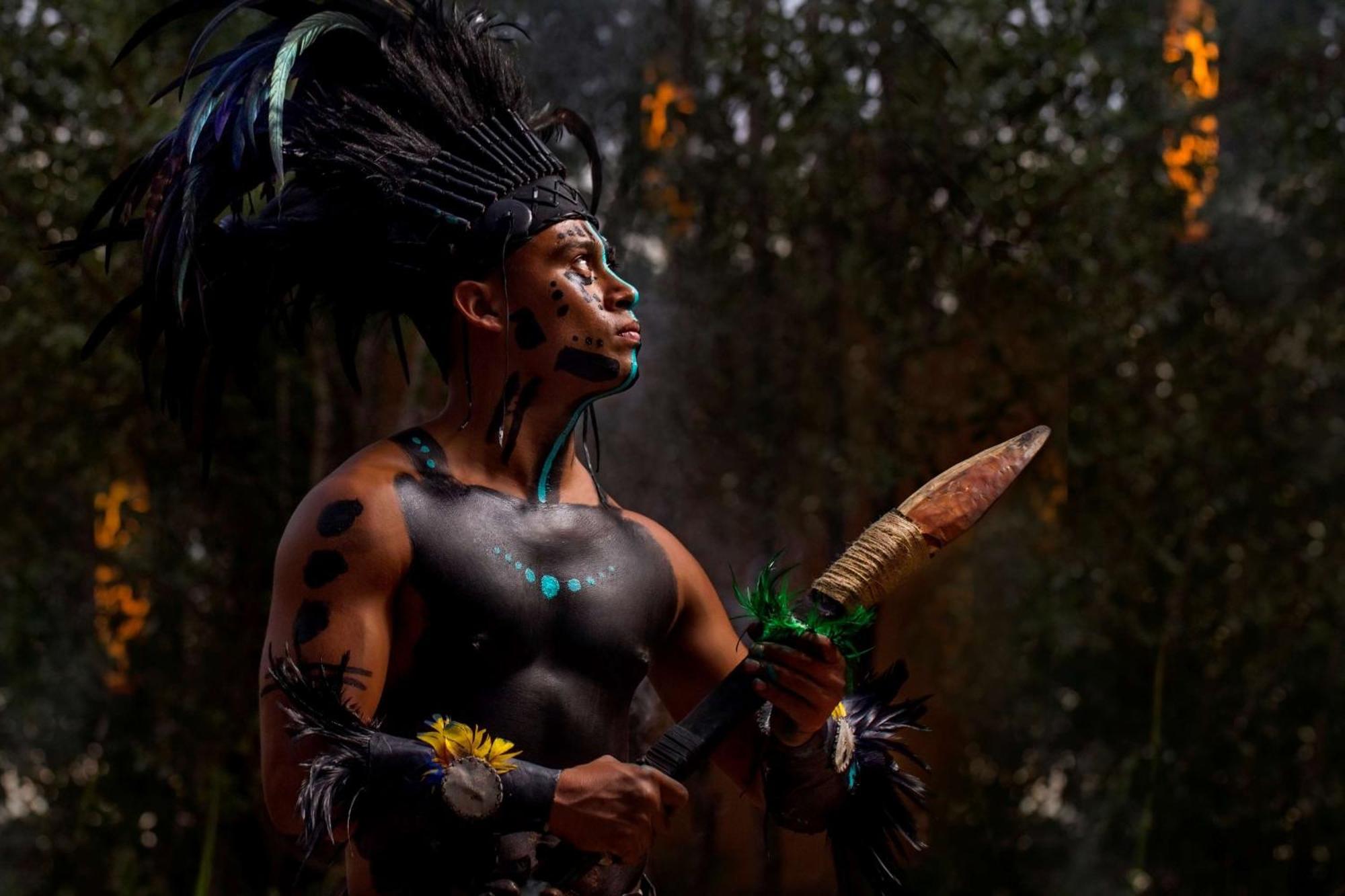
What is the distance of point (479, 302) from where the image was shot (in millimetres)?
2834

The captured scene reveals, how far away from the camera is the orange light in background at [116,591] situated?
246 inches

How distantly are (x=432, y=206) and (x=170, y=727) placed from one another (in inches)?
164

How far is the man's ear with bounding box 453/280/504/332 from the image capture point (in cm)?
283

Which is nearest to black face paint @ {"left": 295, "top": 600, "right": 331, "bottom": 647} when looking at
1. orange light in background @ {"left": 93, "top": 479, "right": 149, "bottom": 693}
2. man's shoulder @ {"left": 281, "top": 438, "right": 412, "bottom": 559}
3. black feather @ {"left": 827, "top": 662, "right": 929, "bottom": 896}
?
man's shoulder @ {"left": 281, "top": 438, "right": 412, "bottom": 559}

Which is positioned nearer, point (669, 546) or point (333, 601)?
point (333, 601)

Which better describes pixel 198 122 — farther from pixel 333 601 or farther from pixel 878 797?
pixel 878 797

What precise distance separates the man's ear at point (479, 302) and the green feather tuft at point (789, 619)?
67 centimetres

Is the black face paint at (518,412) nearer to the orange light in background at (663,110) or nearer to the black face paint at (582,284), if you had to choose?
the black face paint at (582,284)

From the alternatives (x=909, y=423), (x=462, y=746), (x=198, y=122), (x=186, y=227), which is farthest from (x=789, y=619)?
(x=909, y=423)

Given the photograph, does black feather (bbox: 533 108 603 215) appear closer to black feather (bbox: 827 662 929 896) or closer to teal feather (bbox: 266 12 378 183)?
teal feather (bbox: 266 12 378 183)

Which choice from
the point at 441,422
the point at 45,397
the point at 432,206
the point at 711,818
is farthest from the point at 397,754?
the point at 45,397

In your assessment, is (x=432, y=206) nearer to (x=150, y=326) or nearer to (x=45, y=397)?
(x=150, y=326)

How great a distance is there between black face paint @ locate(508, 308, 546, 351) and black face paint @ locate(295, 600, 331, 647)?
1.98ft

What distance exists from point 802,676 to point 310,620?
81 centimetres
